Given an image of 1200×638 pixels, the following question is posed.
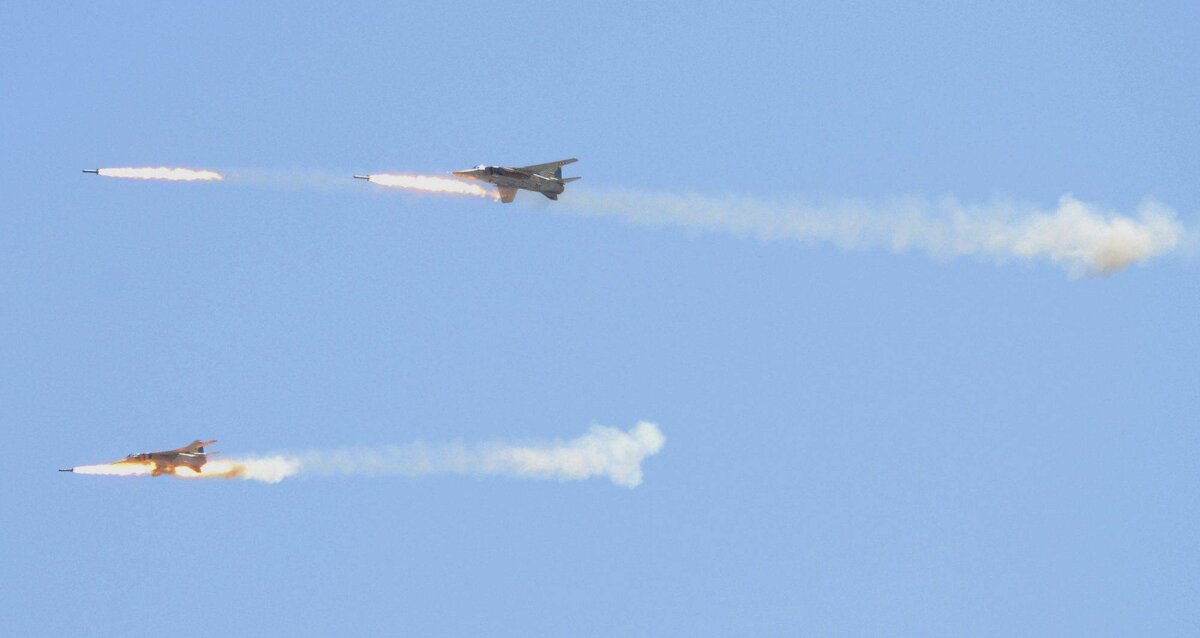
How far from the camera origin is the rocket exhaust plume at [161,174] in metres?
126

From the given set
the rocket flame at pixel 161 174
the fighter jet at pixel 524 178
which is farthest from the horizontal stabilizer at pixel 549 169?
the rocket flame at pixel 161 174

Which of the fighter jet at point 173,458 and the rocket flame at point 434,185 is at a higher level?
the rocket flame at point 434,185

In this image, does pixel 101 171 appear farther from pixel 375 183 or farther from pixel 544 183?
pixel 544 183

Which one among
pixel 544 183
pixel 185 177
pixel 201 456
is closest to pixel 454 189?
pixel 544 183

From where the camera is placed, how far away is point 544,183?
128 metres

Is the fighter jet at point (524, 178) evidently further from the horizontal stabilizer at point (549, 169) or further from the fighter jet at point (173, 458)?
the fighter jet at point (173, 458)

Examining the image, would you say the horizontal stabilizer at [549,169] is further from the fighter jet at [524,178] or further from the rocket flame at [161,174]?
the rocket flame at [161,174]

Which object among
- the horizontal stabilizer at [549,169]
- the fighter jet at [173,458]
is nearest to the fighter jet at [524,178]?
the horizontal stabilizer at [549,169]

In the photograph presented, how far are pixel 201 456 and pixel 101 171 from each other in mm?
21380

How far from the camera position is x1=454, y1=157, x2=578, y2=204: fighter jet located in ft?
415

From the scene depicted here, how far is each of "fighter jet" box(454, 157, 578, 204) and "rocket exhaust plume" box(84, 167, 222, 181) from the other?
51.8ft

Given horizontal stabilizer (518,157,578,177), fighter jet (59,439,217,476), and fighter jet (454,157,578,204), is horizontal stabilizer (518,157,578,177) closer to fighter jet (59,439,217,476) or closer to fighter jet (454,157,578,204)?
fighter jet (454,157,578,204)

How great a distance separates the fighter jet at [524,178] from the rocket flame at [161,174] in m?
15.8

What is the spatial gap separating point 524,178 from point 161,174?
22.8m
